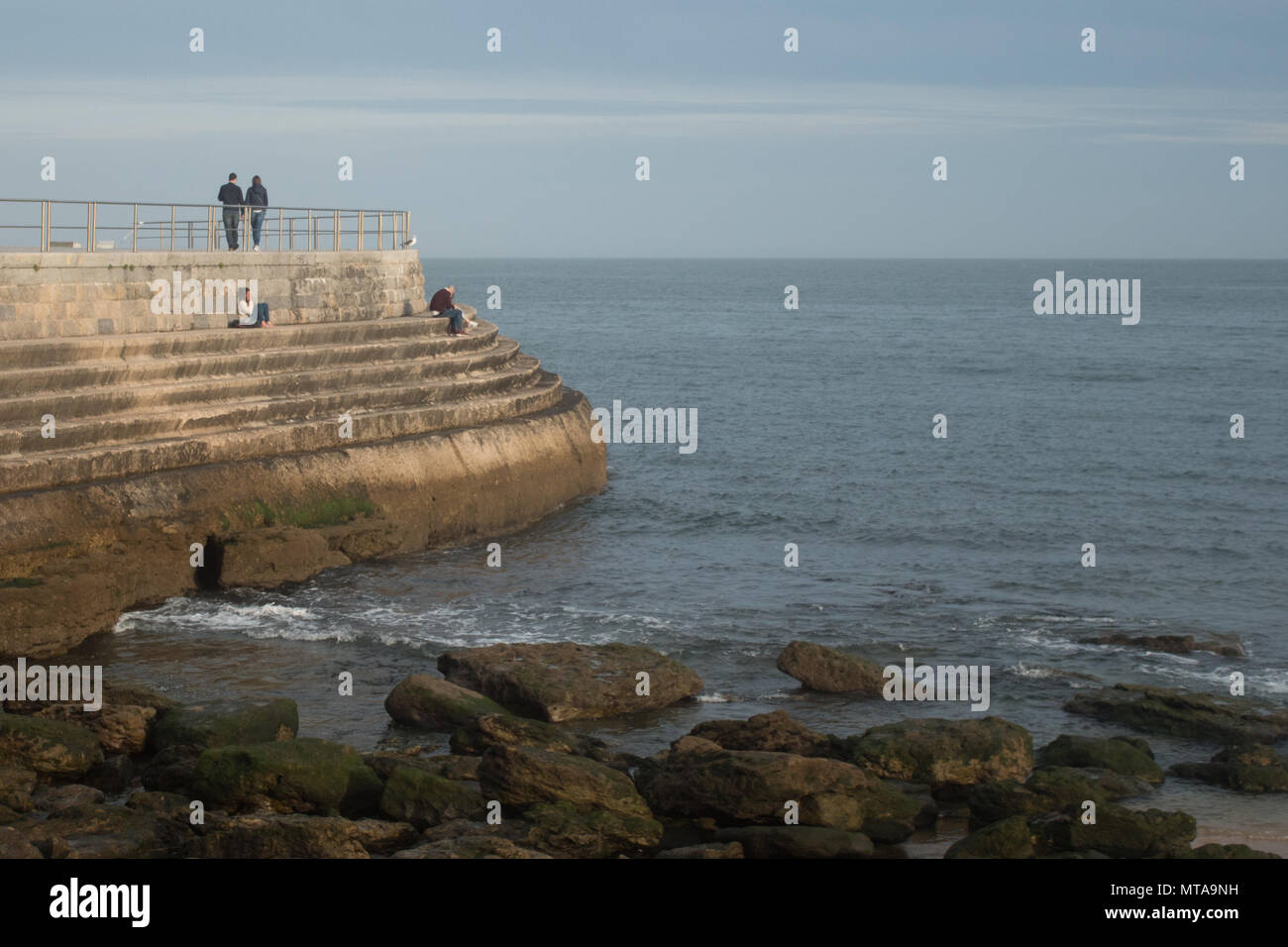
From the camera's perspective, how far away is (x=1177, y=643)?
723 inches

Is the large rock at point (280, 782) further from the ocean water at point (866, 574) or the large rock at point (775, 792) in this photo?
the large rock at point (775, 792)

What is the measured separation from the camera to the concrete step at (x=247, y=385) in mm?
18844

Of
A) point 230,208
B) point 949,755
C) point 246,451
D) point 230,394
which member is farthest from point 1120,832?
point 230,208

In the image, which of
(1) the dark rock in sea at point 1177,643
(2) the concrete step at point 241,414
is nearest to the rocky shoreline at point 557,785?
(1) the dark rock in sea at point 1177,643

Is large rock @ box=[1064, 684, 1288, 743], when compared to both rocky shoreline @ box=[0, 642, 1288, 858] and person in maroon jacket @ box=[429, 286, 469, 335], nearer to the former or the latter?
rocky shoreline @ box=[0, 642, 1288, 858]

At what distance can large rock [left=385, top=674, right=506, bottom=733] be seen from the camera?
47.4 ft

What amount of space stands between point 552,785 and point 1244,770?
602 centimetres

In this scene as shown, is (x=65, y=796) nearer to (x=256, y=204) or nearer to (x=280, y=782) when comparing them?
(x=280, y=782)

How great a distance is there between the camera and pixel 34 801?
1210 cm

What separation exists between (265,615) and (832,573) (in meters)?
8.32

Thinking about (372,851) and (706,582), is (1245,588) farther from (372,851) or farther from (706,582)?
(372,851)

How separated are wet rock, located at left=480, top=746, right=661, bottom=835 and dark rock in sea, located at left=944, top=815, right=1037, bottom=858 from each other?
7.98 feet
